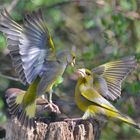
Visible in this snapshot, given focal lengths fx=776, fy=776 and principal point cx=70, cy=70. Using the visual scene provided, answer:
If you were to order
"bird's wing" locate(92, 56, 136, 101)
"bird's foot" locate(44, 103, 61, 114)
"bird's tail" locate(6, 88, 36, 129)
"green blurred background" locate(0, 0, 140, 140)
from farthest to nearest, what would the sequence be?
"green blurred background" locate(0, 0, 140, 140), "bird's wing" locate(92, 56, 136, 101), "bird's foot" locate(44, 103, 61, 114), "bird's tail" locate(6, 88, 36, 129)

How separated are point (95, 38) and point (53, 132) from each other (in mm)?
3406

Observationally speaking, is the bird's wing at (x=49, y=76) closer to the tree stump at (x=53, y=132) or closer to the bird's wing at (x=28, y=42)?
the bird's wing at (x=28, y=42)

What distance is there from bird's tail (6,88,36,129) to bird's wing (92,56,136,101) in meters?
0.48

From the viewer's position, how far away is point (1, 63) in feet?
22.3

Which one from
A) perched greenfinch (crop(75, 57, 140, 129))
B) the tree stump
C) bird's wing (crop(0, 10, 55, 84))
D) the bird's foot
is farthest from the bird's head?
the tree stump

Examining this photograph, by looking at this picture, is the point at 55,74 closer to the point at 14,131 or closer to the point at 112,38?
Answer: the point at 14,131

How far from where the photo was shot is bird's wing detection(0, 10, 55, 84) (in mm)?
4586

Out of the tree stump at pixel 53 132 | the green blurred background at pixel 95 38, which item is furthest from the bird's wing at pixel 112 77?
the green blurred background at pixel 95 38

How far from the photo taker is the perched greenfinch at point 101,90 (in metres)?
4.63

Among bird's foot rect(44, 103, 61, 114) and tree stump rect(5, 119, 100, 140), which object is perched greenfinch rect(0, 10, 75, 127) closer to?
bird's foot rect(44, 103, 61, 114)

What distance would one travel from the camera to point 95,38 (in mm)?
7293

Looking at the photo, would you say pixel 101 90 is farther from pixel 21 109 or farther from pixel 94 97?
pixel 21 109

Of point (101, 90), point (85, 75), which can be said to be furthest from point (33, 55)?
point (101, 90)

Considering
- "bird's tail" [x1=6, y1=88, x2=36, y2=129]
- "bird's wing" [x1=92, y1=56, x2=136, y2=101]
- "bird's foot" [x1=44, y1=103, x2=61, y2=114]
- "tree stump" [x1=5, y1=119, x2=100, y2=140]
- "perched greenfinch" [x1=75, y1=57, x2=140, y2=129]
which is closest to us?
"tree stump" [x1=5, y1=119, x2=100, y2=140]
